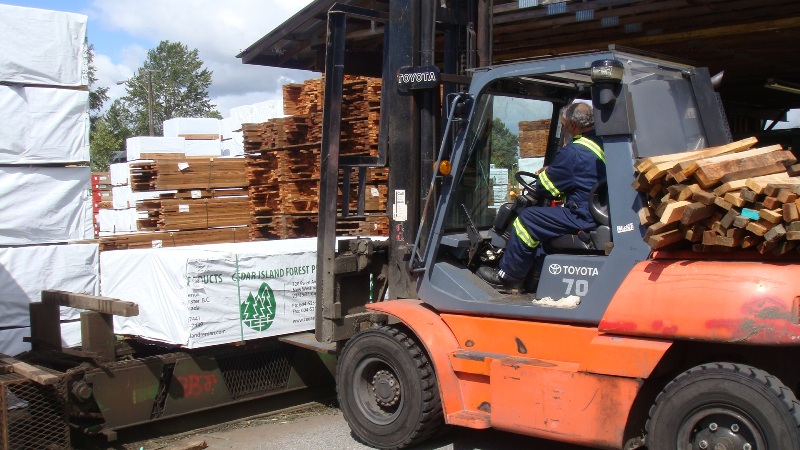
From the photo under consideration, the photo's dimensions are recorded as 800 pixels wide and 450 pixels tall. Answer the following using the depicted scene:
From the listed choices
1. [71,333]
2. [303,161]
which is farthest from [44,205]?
A: [303,161]

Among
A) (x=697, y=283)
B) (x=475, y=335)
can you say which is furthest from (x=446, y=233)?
(x=697, y=283)

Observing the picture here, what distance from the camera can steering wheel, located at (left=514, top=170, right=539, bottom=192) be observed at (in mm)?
5211

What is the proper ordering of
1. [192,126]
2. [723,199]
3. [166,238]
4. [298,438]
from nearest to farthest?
[723,199], [298,438], [166,238], [192,126]

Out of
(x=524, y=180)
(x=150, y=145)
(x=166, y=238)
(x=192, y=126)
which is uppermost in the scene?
(x=192, y=126)

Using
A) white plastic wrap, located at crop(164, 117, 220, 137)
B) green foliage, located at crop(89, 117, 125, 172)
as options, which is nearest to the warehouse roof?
white plastic wrap, located at crop(164, 117, 220, 137)

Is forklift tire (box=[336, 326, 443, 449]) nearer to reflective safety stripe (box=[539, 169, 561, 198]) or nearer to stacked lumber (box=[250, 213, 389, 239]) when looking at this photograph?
reflective safety stripe (box=[539, 169, 561, 198])

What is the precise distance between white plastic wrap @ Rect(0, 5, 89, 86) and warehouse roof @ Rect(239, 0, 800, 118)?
265cm

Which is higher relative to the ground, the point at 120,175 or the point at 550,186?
the point at 120,175

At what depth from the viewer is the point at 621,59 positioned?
186 inches

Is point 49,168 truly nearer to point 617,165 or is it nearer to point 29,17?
point 29,17

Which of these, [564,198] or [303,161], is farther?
[303,161]

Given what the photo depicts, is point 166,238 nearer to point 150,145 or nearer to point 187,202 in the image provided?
point 187,202

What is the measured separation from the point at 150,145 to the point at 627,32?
615 inches

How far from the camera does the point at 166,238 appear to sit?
41.3ft
